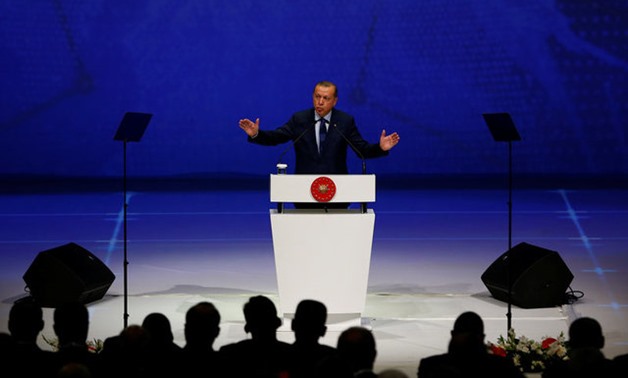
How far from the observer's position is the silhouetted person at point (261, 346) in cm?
392

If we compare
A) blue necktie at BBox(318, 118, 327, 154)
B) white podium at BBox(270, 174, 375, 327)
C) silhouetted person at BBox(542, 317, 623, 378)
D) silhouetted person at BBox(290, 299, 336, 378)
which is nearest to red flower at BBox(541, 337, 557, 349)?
white podium at BBox(270, 174, 375, 327)

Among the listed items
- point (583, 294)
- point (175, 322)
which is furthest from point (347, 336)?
point (583, 294)

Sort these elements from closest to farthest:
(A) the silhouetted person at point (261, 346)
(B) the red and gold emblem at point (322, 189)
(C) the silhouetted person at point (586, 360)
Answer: (C) the silhouetted person at point (586, 360) < (A) the silhouetted person at point (261, 346) < (B) the red and gold emblem at point (322, 189)

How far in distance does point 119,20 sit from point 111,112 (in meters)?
1.40

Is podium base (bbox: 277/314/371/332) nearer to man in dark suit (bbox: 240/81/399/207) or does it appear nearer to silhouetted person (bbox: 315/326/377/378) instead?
man in dark suit (bbox: 240/81/399/207)

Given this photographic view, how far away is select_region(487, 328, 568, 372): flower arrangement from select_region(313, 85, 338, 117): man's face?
1.97 m

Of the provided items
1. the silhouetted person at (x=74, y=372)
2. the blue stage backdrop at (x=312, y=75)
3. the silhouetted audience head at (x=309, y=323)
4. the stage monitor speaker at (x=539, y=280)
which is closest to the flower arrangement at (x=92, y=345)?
the silhouetted audience head at (x=309, y=323)

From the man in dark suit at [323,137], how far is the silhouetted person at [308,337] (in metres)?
2.58

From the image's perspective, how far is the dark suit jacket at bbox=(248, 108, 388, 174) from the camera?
21.8ft

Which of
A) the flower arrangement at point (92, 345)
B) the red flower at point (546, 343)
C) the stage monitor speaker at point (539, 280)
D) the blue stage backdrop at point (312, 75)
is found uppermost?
the blue stage backdrop at point (312, 75)

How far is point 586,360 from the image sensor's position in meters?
3.49

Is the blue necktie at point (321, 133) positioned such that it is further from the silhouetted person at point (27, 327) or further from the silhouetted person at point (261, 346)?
the silhouetted person at point (27, 327)

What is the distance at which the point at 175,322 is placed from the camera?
21.7ft

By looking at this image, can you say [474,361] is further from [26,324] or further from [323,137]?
[323,137]
